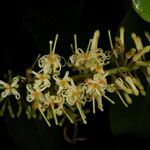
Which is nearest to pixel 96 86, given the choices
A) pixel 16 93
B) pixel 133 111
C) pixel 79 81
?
pixel 79 81

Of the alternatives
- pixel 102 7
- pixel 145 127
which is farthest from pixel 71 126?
pixel 102 7

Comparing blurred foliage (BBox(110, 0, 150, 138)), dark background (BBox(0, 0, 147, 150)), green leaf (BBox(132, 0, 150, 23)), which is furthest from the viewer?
dark background (BBox(0, 0, 147, 150))

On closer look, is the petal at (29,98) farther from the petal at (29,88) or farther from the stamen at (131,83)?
the stamen at (131,83)

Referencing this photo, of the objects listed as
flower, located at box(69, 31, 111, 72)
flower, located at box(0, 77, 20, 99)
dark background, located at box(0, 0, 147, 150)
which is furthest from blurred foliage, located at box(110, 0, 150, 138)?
flower, located at box(0, 77, 20, 99)

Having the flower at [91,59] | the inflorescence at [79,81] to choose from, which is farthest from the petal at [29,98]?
the flower at [91,59]

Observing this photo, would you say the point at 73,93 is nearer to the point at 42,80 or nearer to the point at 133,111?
the point at 42,80

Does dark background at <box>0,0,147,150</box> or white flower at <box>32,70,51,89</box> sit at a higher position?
dark background at <box>0,0,147,150</box>

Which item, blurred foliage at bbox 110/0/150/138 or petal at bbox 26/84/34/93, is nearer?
petal at bbox 26/84/34/93

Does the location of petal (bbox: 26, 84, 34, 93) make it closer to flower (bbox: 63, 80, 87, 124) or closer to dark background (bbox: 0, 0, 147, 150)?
flower (bbox: 63, 80, 87, 124)

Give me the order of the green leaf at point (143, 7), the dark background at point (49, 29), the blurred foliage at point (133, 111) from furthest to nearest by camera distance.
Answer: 1. the dark background at point (49, 29)
2. the blurred foliage at point (133, 111)
3. the green leaf at point (143, 7)

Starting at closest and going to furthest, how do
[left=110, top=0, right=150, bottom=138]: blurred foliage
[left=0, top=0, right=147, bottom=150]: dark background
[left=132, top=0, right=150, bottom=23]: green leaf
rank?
[left=132, top=0, right=150, bottom=23]: green leaf
[left=110, top=0, right=150, bottom=138]: blurred foliage
[left=0, top=0, right=147, bottom=150]: dark background
